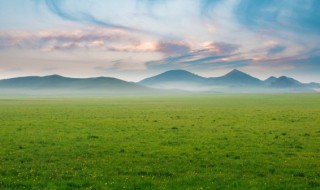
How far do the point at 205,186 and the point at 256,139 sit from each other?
12850 mm

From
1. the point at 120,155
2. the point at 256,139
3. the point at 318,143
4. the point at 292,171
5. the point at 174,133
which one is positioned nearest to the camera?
the point at 292,171

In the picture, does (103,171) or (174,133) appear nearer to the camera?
(103,171)

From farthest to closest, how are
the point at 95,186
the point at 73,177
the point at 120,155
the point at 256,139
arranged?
the point at 256,139, the point at 120,155, the point at 73,177, the point at 95,186

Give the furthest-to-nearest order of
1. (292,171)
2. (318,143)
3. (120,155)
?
(318,143) < (120,155) < (292,171)

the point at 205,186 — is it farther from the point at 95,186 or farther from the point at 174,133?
the point at 174,133

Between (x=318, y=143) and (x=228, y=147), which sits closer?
(x=228, y=147)

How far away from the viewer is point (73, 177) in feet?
45.3

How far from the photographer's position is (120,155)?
18.4 m

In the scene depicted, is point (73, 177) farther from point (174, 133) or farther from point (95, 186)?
point (174, 133)

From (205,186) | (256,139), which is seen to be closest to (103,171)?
(205,186)

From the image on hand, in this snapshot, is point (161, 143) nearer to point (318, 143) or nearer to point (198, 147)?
point (198, 147)

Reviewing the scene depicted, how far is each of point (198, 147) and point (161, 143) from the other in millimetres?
2964

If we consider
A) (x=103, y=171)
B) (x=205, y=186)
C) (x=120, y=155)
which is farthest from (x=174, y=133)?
(x=205, y=186)

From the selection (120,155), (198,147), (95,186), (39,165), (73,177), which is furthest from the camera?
(198,147)
